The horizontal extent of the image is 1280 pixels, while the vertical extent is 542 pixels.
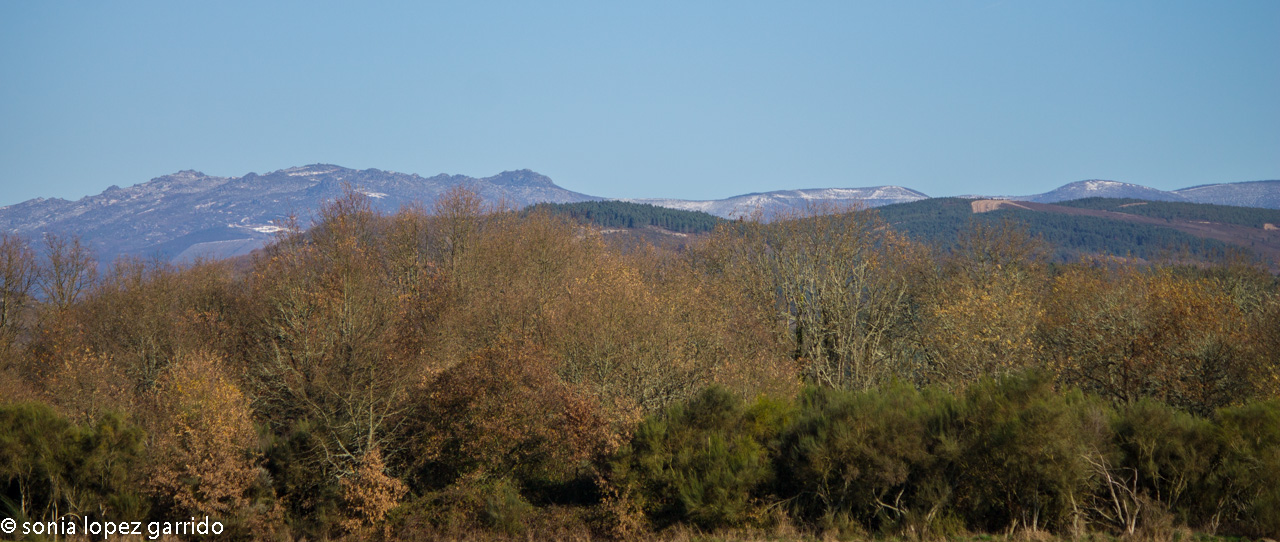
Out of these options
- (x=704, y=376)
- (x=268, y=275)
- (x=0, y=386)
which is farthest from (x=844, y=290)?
(x=0, y=386)

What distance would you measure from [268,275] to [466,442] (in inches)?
731

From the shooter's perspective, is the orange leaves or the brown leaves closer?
the orange leaves

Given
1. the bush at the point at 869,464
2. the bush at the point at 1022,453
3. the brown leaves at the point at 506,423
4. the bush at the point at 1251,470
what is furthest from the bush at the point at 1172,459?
the brown leaves at the point at 506,423

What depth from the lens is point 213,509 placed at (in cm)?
2730

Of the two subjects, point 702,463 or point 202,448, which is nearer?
point 202,448

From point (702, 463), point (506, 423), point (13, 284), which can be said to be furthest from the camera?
point (13, 284)

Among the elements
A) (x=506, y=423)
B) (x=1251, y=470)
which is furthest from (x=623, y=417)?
(x=1251, y=470)

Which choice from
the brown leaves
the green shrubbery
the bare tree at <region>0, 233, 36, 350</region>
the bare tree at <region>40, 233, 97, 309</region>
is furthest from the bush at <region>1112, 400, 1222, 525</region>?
the bare tree at <region>40, 233, 97, 309</region>

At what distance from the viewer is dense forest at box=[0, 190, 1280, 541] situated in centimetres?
2577

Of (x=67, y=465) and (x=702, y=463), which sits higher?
(x=67, y=465)

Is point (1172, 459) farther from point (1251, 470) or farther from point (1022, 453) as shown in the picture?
point (1022, 453)

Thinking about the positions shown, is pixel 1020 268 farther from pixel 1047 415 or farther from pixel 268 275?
pixel 268 275

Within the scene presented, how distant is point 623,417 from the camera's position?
3011 centimetres

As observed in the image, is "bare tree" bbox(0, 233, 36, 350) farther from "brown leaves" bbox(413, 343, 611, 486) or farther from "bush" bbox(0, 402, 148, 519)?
"brown leaves" bbox(413, 343, 611, 486)
